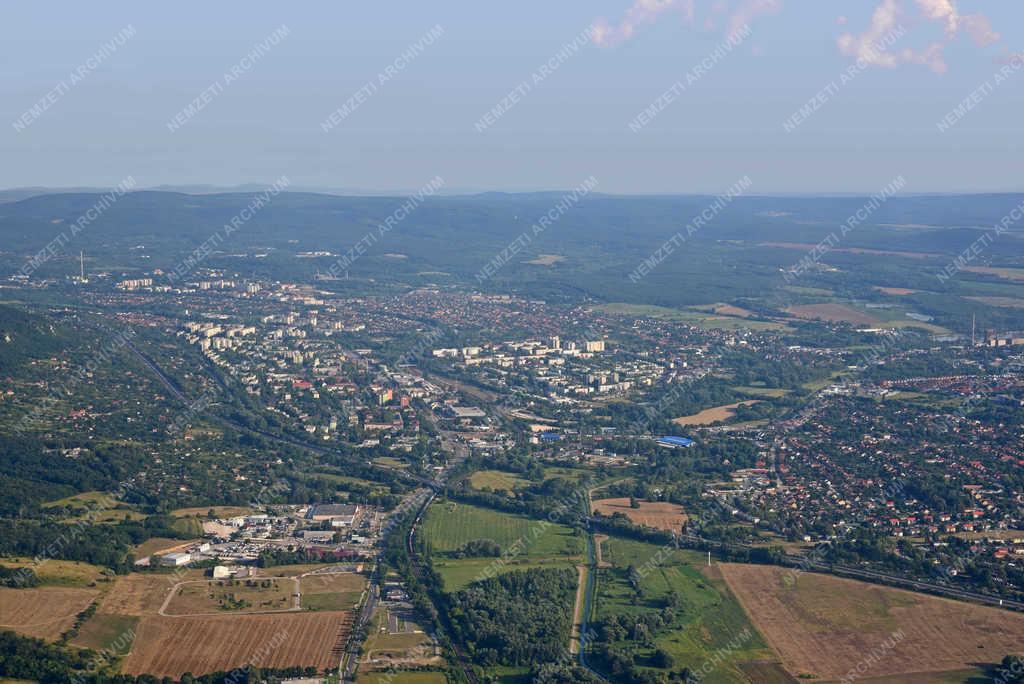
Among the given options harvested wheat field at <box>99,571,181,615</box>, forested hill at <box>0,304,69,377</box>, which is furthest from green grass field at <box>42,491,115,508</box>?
forested hill at <box>0,304,69,377</box>

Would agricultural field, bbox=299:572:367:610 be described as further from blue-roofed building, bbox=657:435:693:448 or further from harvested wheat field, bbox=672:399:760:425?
harvested wheat field, bbox=672:399:760:425

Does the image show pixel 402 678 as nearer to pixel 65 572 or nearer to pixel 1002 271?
pixel 65 572

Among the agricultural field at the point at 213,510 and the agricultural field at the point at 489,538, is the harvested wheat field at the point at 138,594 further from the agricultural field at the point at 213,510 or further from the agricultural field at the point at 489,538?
the agricultural field at the point at 489,538

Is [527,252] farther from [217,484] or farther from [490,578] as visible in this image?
[490,578]

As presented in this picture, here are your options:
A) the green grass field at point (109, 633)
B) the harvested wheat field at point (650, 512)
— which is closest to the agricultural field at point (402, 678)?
the green grass field at point (109, 633)

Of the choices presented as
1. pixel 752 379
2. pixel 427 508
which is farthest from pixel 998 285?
pixel 427 508

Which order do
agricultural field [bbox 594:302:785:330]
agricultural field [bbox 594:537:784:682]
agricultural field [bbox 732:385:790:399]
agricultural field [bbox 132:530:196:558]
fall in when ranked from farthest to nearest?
agricultural field [bbox 594:302:785:330]
agricultural field [bbox 732:385:790:399]
agricultural field [bbox 132:530:196:558]
agricultural field [bbox 594:537:784:682]

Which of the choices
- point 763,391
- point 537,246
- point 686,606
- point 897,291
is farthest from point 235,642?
point 537,246
